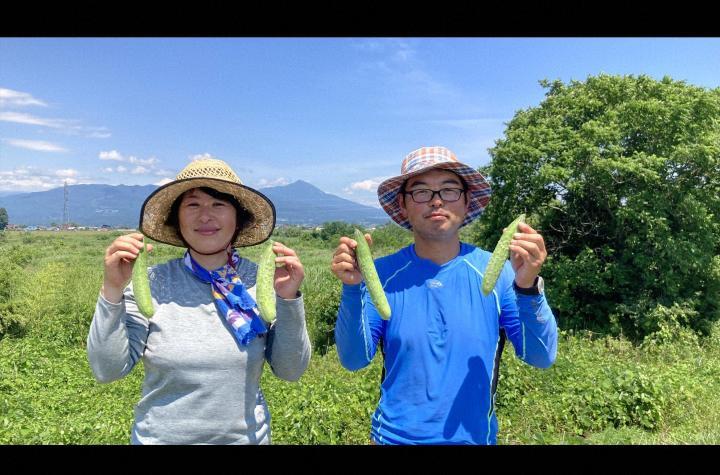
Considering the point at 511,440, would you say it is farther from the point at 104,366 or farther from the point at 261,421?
the point at 104,366

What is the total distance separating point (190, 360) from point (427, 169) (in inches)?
71.9

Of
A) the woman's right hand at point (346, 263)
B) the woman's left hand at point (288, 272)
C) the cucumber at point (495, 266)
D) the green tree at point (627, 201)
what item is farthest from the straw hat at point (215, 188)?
the green tree at point (627, 201)

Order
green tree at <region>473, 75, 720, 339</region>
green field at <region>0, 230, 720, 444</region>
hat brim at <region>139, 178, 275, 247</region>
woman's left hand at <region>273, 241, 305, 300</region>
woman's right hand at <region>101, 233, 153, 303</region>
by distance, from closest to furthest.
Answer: woman's right hand at <region>101, 233, 153, 303</region> → woman's left hand at <region>273, 241, 305, 300</region> → hat brim at <region>139, 178, 275, 247</region> → green field at <region>0, 230, 720, 444</region> → green tree at <region>473, 75, 720, 339</region>

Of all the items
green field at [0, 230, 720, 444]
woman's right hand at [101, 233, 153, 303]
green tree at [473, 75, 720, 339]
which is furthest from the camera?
green tree at [473, 75, 720, 339]

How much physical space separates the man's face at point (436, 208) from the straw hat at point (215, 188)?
40.2 inches

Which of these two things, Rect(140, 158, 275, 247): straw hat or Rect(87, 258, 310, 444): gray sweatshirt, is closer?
Rect(87, 258, 310, 444): gray sweatshirt

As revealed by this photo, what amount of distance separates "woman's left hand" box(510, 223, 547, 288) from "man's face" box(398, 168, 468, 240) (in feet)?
1.29

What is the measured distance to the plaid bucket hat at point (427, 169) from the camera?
2951mm

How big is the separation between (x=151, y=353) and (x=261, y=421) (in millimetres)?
775

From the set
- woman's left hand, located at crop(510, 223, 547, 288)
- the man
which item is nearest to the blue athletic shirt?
the man

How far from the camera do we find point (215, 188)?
3.01m

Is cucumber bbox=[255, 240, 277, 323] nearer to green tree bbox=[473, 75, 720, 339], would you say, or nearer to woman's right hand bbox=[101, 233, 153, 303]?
woman's right hand bbox=[101, 233, 153, 303]

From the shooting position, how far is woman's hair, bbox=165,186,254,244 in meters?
3.02

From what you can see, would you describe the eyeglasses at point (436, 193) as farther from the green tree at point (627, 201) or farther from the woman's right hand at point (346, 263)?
the green tree at point (627, 201)
